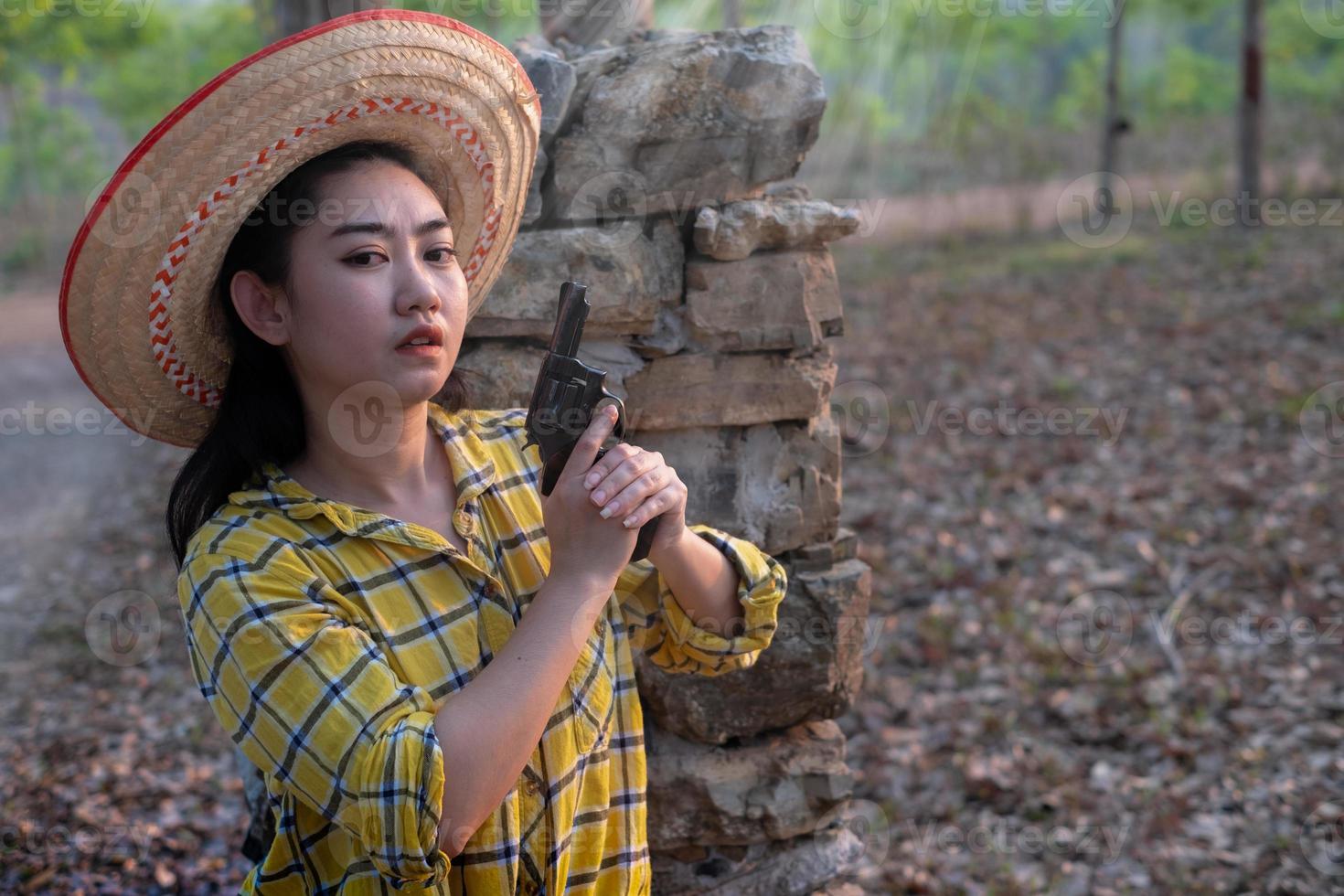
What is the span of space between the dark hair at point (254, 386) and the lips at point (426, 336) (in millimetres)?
204

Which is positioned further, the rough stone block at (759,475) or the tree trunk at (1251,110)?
the tree trunk at (1251,110)

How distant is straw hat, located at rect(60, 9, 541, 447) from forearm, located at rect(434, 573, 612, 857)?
723 mm

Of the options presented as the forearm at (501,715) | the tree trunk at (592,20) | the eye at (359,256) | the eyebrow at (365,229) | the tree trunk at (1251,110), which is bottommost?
the forearm at (501,715)

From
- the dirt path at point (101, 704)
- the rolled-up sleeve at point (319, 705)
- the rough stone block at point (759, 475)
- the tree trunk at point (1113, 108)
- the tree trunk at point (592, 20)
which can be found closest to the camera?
the rolled-up sleeve at point (319, 705)

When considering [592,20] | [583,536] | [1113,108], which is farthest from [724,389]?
[1113,108]

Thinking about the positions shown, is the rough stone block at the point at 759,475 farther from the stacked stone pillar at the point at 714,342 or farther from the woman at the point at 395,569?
the woman at the point at 395,569

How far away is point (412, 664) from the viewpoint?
1.54 meters

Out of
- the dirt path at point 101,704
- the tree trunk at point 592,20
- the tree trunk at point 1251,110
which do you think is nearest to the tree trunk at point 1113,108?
the tree trunk at point 1251,110

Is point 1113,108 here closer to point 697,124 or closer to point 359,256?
point 697,124

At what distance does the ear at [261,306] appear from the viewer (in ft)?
5.33

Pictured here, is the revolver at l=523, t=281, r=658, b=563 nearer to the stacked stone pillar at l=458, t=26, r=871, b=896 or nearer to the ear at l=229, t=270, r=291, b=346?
the ear at l=229, t=270, r=291, b=346

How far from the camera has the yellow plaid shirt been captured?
1381 mm

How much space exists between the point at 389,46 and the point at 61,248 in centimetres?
2401

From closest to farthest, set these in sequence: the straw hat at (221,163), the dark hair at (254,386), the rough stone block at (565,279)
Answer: the straw hat at (221,163)
the dark hair at (254,386)
the rough stone block at (565,279)
